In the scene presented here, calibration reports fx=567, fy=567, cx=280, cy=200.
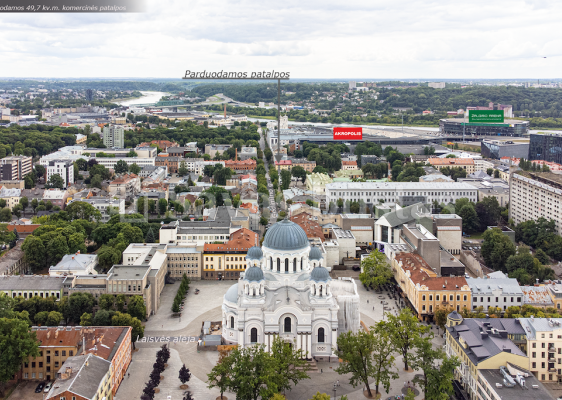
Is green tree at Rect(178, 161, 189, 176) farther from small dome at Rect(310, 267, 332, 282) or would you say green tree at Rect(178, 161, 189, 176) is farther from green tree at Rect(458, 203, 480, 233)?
small dome at Rect(310, 267, 332, 282)

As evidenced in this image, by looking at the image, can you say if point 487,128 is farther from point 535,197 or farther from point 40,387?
point 40,387

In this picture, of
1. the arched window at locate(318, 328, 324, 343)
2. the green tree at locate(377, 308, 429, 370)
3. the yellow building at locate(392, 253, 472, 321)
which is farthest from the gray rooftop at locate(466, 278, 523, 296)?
the arched window at locate(318, 328, 324, 343)

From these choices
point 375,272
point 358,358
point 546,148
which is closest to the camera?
point 358,358

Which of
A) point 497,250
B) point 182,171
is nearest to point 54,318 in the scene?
point 497,250

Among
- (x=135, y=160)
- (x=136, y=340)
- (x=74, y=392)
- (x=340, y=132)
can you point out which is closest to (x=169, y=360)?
(x=136, y=340)

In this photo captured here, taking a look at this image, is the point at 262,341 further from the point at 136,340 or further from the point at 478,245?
the point at 478,245

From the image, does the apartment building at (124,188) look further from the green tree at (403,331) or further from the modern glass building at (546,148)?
the modern glass building at (546,148)
